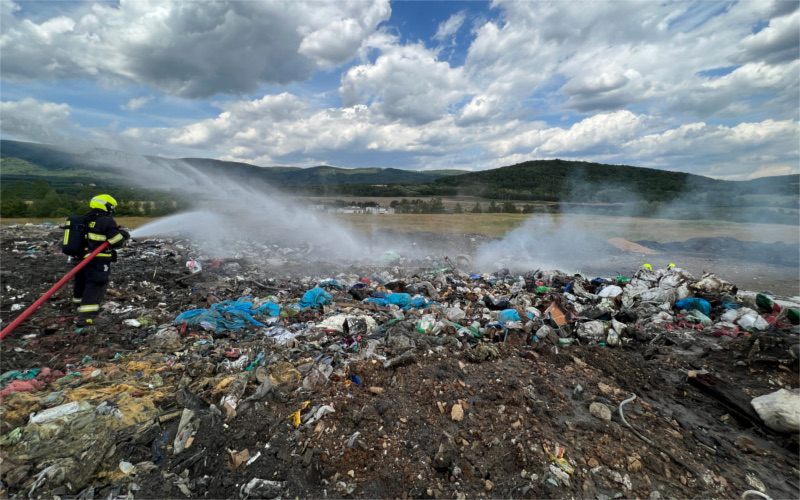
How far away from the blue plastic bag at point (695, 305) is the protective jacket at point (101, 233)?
10286 mm

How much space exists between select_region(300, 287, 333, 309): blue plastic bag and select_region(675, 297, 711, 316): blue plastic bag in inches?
278

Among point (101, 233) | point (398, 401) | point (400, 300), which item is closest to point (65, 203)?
point (101, 233)

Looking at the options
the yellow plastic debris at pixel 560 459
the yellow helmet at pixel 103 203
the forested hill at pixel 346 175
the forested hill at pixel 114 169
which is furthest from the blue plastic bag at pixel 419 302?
the forested hill at pixel 346 175

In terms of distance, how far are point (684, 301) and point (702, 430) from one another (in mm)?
4231

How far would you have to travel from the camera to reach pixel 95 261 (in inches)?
194

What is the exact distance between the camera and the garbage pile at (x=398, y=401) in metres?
2.37

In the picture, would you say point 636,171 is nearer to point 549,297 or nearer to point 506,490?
point 549,297

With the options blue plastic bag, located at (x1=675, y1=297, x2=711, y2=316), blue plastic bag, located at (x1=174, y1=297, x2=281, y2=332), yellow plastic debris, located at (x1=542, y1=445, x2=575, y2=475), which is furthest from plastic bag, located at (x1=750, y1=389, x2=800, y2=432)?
blue plastic bag, located at (x1=174, y1=297, x2=281, y2=332)

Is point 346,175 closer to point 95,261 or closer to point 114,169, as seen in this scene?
point 114,169

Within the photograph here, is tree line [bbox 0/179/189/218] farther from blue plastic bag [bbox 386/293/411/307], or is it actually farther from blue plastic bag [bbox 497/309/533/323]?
blue plastic bag [bbox 497/309/533/323]

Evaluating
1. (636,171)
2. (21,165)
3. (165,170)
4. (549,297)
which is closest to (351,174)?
(21,165)

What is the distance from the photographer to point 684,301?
20.4 ft

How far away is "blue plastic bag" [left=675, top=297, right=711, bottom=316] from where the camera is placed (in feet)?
19.4

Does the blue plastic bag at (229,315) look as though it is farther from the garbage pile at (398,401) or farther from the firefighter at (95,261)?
the firefighter at (95,261)
